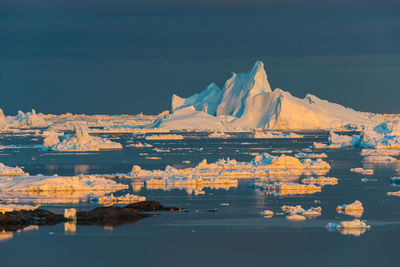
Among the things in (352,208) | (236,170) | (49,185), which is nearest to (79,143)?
(236,170)

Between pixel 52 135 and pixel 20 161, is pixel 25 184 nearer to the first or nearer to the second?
pixel 20 161

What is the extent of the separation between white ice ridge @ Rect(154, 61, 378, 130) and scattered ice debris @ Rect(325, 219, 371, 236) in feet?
237

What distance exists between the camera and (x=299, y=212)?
23.6 meters

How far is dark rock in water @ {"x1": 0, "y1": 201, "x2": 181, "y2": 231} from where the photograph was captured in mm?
21688

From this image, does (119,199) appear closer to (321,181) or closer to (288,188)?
(288,188)

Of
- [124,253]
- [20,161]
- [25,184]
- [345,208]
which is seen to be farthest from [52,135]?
[124,253]

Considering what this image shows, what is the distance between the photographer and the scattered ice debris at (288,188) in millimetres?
29250

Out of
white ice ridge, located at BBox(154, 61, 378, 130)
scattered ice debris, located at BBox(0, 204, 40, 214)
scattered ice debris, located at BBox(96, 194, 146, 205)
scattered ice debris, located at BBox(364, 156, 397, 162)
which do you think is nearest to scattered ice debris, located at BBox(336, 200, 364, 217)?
scattered ice debris, located at BBox(96, 194, 146, 205)

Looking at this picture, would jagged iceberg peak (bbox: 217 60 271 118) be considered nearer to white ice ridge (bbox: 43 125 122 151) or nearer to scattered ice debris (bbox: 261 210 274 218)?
white ice ridge (bbox: 43 125 122 151)

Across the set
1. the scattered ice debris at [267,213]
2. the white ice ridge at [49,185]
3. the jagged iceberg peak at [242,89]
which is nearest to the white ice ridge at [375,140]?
the white ice ridge at [49,185]

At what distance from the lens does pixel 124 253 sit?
1848 centimetres

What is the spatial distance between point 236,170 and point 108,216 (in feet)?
45.8

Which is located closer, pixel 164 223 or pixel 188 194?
pixel 164 223

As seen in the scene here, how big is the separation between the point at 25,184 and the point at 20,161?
62.9 ft
